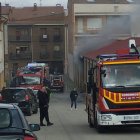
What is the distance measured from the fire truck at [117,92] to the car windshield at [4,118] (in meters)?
11.1

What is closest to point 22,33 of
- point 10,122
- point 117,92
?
point 117,92

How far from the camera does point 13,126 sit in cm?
1003

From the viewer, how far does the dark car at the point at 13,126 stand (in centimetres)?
948

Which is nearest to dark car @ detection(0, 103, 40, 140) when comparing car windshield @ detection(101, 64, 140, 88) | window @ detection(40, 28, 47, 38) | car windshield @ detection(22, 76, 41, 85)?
car windshield @ detection(101, 64, 140, 88)

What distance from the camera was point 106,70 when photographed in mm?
21859

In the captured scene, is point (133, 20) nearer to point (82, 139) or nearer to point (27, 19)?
point (82, 139)

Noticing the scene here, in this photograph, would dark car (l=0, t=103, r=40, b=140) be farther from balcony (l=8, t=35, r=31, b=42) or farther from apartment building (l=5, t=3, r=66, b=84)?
balcony (l=8, t=35, r=31, b=42)

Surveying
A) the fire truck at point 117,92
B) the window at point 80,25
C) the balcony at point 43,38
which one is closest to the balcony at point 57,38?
the balcony at point 43,38

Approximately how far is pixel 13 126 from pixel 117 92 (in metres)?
11.7

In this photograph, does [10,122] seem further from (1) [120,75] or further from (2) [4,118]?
(1) [120,75]

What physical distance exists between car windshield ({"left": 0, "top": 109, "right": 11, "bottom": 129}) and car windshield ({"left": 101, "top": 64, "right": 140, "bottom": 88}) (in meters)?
11.3

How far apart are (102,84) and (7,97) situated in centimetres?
1535

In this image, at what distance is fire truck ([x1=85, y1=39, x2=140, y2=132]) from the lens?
2150cm

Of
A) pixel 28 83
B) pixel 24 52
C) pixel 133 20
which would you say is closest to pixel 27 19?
pixel 24 52
